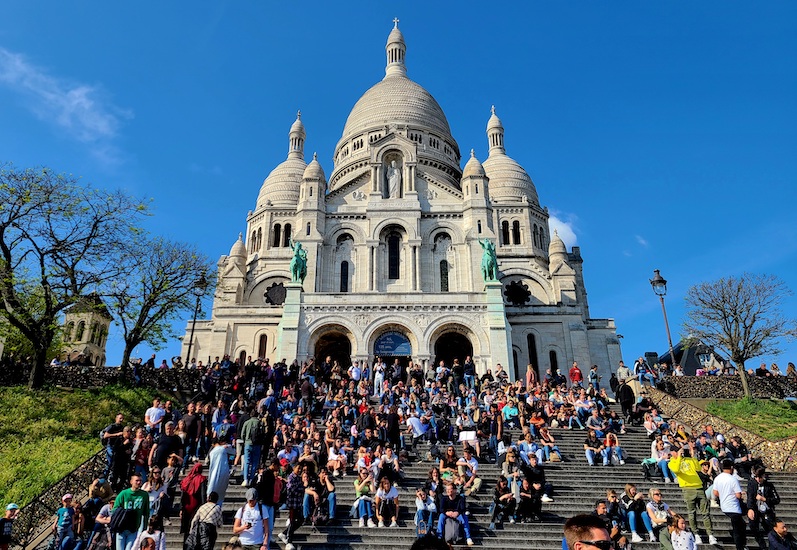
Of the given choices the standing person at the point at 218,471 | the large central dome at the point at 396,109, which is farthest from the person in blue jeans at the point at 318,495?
the large central dome at the point at 396,109

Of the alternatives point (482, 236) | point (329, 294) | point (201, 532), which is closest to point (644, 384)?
point (482, 236)

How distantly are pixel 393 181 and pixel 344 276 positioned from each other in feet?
23.3

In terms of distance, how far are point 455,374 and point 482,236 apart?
13282 mm

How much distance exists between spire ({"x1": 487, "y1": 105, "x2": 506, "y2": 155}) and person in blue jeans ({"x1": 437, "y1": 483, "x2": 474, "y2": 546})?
4402 centimetres

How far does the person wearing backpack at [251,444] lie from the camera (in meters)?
13.1

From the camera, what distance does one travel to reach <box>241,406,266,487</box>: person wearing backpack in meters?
13.1

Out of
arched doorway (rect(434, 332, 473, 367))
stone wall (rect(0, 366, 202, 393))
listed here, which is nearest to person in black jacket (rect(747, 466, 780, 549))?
stone wall (rect(0, 366, 202, 393))

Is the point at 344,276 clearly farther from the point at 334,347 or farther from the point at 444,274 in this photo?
the point at 444,274

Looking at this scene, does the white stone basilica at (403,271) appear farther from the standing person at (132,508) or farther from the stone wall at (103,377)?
the standing person at (132,508)

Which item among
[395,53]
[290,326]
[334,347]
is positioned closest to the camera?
[290,326]

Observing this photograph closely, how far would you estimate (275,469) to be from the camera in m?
11.3

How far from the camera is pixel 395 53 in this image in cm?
6141

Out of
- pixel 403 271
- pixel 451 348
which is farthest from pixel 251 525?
pixel 403 271

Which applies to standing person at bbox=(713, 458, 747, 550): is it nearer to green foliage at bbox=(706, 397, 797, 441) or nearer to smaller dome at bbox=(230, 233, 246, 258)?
green foliage at bbox=(706, 397, 797, 441)
